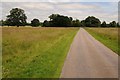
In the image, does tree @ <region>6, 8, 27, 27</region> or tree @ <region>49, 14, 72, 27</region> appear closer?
tree @ <region>6, 8, 27, 27</region>

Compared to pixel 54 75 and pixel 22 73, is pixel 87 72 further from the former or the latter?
pixel 22 73

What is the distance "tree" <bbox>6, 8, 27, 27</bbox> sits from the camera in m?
123

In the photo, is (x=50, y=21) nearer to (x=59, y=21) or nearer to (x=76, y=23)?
(x=59, y=21)

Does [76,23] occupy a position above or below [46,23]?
above

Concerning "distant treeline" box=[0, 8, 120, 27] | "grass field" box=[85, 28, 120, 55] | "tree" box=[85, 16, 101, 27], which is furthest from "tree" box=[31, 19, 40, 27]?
"grass field" box=[85, 28, 120, 55]

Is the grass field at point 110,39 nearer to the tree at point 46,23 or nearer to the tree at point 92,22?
the tree at point 46,23

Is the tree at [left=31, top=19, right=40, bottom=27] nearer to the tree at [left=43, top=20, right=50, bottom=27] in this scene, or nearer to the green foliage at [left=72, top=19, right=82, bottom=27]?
the tree at [left=43, top=20, right=50, bottom=27]

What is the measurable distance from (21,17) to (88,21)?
68631mm

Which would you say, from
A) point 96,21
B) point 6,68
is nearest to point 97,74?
point 6,68

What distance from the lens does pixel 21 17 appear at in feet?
423

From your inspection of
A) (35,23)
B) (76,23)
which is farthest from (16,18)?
(76,23)

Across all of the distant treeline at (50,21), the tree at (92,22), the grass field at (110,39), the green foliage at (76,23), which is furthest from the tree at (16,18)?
the grass field at (110,39)

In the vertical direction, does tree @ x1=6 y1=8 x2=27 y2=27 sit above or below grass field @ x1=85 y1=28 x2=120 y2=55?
above

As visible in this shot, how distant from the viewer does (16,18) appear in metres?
128
